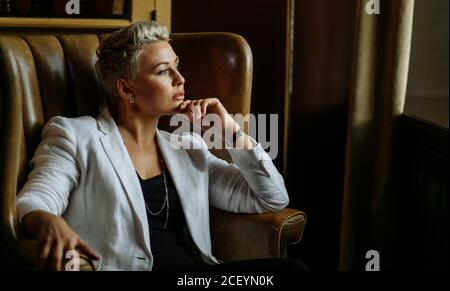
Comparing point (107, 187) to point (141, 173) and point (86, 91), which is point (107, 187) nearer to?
point (141, 173)

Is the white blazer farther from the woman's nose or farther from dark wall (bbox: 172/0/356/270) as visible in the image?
dark wall (bbox: 172/0/356/270)

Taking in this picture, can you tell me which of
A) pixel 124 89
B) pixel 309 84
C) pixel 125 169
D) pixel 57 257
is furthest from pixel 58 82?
pixel 309 84

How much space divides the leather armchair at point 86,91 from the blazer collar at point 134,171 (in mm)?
103

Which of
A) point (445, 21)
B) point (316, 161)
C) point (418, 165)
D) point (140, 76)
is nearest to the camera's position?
point (140, 76)

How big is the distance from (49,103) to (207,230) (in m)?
0.48

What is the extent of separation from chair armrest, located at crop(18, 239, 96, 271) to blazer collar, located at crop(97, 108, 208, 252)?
24 centimetres

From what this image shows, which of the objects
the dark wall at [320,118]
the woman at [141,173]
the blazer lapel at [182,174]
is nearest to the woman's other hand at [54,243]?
the woman at [141,173]

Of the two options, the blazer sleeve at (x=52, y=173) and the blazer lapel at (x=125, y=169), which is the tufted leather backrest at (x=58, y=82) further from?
the blazer lapel at (x=125, y=169)

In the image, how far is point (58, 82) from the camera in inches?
57.3

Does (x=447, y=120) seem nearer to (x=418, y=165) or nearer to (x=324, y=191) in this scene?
(x=418, y=165)

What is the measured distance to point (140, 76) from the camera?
4.53 ft

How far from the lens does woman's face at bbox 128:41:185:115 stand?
1378 millimetres

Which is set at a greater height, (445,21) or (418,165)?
(445,21)

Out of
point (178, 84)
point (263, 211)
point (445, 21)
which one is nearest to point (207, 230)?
point (263, 211)
